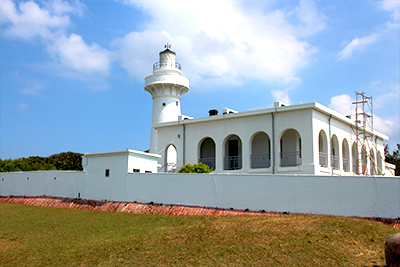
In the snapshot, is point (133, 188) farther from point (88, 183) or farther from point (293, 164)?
point (293, 164)

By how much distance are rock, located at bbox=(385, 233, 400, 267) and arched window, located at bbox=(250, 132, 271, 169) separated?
48.1ft

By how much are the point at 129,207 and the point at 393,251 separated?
40.8 ft

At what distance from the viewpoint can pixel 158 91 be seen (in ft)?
95.2

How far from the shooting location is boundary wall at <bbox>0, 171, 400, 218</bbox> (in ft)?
42.8

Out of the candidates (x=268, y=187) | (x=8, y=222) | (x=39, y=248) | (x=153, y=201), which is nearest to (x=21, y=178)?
(x=8, y=222)

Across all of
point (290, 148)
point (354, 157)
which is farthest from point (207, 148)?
point (354, 157)

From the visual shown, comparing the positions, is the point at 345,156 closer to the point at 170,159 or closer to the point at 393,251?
the point at 170,159

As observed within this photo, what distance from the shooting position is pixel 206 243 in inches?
393

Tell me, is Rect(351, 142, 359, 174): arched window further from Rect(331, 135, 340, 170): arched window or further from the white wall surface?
the white wall surface

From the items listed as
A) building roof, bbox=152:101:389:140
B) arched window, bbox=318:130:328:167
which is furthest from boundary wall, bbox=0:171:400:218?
arched window, bbox=318:130:328:167

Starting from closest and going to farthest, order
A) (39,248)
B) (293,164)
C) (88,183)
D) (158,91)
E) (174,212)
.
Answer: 1. (39,248)
2. (174,212)
3. (88,183)
4. (293,164)
5. (158,91)

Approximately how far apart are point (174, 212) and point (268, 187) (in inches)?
165

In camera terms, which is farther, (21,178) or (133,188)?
(21,178)

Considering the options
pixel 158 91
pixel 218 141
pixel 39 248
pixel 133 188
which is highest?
pixel 158 91
